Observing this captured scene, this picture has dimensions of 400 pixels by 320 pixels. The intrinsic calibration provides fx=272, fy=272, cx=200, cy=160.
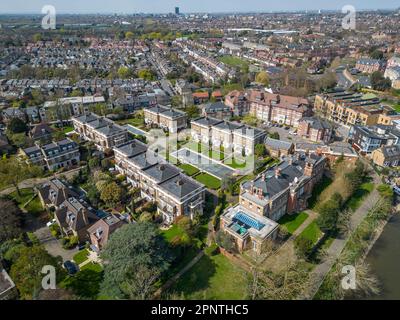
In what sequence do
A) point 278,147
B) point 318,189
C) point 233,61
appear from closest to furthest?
1. point 318,189
2. point 278,147
3. point 233,61

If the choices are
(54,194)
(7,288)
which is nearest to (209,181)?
(54,194)

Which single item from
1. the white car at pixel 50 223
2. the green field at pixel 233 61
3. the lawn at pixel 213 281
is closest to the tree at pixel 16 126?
the white car at pixel 50 223

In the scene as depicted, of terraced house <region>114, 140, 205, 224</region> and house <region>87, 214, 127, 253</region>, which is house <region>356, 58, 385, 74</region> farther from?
house <region>87, 214, 127, 253</region>

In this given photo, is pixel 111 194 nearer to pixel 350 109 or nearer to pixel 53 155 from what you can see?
pixel 53 155

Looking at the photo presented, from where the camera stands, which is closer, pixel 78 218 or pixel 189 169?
pixel 78 218

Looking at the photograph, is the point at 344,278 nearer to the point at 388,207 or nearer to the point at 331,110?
the point at 388,207

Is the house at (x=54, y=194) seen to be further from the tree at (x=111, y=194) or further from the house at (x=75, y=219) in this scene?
the tree at (x=111, y=194)
